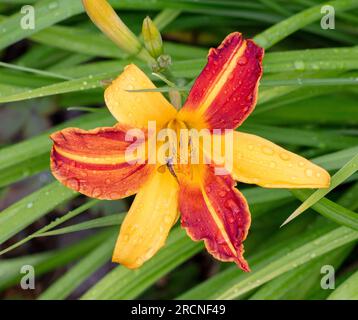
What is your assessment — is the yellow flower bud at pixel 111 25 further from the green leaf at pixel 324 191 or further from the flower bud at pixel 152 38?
the green leaf at pixel 324 191

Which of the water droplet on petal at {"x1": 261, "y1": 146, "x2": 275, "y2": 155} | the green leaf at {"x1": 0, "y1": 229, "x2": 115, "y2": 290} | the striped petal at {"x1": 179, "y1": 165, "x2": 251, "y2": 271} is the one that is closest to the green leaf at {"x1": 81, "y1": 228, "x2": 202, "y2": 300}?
the green leaf at {"x1": 0, "y1": 229, "x2": 115, "y2": 290}

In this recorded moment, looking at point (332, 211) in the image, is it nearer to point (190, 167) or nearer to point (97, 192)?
point (190, 167)

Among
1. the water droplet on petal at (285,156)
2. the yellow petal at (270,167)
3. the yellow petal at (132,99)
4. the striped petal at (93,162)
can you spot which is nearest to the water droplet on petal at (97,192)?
the striped petal at (93,162)

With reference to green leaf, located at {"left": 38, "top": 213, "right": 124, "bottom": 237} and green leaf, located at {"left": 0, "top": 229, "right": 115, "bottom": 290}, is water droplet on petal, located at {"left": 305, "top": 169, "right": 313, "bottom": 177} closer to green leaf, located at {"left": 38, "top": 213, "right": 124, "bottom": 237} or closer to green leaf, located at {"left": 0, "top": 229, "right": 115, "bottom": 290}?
green leaf, located at {"left": 38, "top": 213, "right": 124, "bottom": 237}

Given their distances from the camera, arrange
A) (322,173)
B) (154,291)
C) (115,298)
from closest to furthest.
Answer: (322,173) < (115,298) < (154,291)
